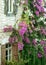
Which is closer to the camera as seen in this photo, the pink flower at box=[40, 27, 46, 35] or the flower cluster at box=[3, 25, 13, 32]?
the flower cluster at box=[3, 25, 13, 32]

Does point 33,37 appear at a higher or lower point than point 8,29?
lower

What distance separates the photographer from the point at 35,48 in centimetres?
1789

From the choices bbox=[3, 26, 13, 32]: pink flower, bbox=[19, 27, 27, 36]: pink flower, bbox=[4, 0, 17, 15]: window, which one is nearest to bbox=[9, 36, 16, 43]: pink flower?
bbox=[3, 26, 13, 32]: pink flower

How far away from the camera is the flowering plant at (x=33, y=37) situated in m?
17.2

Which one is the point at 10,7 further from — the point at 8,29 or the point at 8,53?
the point at 8,53

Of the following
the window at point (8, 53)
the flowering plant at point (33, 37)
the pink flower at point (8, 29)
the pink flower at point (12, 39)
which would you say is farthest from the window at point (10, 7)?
the window at point (8, 53)

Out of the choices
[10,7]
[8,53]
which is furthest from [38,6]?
[8,53]

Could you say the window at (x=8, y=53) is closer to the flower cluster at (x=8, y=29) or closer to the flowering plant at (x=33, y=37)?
the flowering plant at (x=33, y=37)

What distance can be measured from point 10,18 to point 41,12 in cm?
146

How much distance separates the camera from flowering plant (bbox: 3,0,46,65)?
17.2m

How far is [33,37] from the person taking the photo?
17.7m

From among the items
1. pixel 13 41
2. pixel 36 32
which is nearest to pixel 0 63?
pixel 13 41

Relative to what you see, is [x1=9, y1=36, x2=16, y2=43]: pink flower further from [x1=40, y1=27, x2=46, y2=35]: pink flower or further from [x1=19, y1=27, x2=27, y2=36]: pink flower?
[x1=40, y1=27, x2=46, y2=35]: pink flower

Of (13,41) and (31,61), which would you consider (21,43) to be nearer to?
(13,41)
